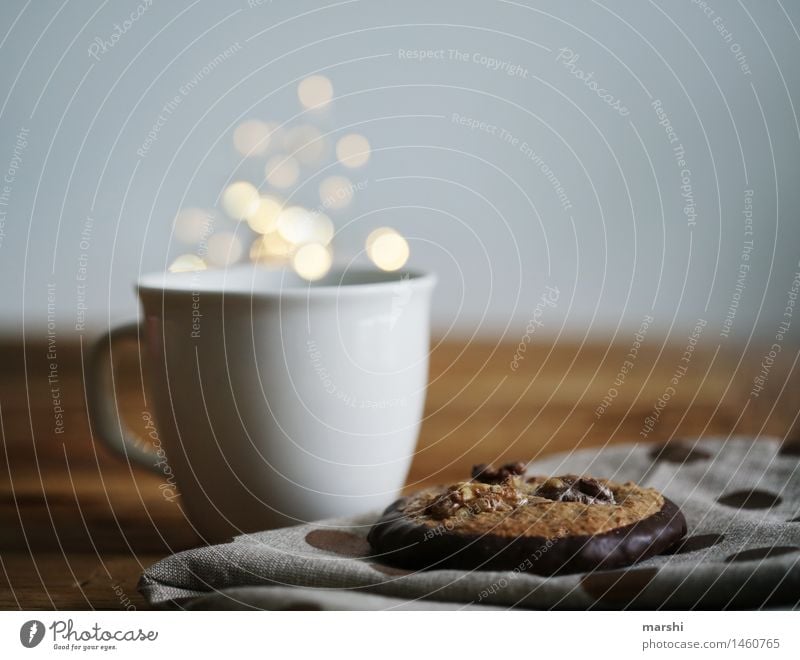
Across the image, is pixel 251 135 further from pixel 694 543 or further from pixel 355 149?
pixel 694 543

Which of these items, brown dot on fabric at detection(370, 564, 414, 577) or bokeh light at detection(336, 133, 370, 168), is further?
bokeh light at detection(336, 133, 370, 168)

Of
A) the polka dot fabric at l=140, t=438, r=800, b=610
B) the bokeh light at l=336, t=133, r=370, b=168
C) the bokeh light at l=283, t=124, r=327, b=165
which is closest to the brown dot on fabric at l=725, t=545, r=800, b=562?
the polka dot fabric at l=140, t=438, r=800, b=610

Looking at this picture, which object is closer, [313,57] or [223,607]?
[223,607]

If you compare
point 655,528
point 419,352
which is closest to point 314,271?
point 419,352

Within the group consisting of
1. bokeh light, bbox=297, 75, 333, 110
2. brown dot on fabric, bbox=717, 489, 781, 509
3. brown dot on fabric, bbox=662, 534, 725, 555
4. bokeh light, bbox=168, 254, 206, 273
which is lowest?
brown dot on fabric, bbox=717, 489, 781, 509

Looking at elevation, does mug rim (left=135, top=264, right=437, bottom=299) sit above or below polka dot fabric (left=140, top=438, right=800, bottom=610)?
above

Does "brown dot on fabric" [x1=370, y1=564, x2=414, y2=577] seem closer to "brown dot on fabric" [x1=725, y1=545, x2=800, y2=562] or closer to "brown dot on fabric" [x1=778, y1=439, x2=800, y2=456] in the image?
"brown dot on fabric" [x1=725, y1=545, x2=800, y2=562]
